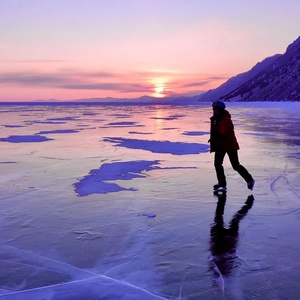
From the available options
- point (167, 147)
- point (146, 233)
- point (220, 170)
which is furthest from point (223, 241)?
point (167, 147)

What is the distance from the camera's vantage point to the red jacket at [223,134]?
24.3 feet

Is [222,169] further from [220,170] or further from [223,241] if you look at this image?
[223,241]

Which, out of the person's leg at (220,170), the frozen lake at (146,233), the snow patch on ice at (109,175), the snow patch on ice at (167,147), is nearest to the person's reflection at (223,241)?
the frozen lake at (146,233)

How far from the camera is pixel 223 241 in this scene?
16.0 feet

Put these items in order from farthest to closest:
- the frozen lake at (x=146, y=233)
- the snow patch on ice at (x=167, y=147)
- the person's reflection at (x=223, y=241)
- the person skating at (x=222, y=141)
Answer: the snow patch on ice at (x=167, y=147), the person skating at (x=222, y=141), the person's reflection at (x=223, y=241), the frozen lake at (x=146, y=233)

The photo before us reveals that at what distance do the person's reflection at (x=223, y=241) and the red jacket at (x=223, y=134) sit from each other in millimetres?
1380

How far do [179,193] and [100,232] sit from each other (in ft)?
8.13

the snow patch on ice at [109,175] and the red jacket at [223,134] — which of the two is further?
the snow patch on ice at [109,175]

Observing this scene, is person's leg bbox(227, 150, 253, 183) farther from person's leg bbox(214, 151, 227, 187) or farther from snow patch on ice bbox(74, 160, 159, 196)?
snow patch on ice bbox(74, 160, 159, 196)

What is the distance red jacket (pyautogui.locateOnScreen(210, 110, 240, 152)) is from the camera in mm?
7406

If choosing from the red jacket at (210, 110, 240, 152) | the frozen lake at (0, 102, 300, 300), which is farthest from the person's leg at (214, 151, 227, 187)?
the frozen lake at (0, 102, 300, 300)

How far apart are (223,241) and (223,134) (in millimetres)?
3007

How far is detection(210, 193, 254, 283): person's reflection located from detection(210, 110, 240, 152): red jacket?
138cm

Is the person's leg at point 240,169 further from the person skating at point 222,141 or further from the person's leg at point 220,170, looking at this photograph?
the person's leg at point 220,170
